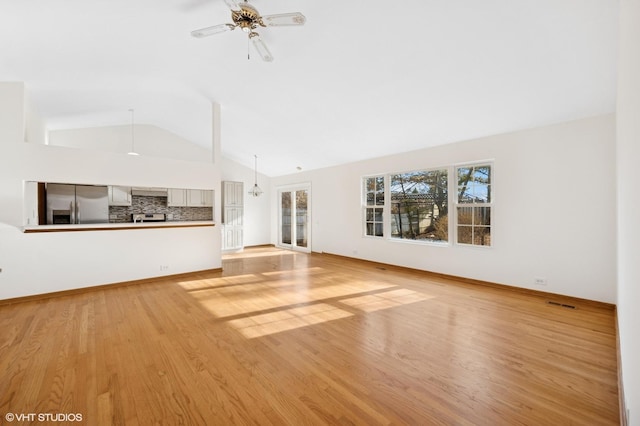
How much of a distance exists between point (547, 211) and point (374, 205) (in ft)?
10.8

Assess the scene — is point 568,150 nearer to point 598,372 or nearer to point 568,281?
point 568,281

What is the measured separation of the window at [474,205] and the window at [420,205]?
0.27 m

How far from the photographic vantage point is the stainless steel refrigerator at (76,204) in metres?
5.82

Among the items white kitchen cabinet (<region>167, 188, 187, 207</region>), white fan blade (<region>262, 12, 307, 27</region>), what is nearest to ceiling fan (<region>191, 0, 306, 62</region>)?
white fan blade (<region>262, 12, 307, 27</region>)

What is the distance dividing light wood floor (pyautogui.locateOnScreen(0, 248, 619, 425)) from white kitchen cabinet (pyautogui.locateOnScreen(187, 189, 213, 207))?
12.8 ft

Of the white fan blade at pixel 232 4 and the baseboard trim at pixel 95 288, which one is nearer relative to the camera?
the white fan blade at pixel 232 4

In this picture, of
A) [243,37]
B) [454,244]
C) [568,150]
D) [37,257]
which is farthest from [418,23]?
[37,257]

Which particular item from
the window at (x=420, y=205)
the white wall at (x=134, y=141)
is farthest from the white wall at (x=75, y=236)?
the window at (x=420, y=205)

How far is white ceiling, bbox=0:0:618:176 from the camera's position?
2.57m

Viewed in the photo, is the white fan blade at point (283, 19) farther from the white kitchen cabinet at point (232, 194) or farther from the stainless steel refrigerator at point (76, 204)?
the white kitchen cabinet at point (232, 194)

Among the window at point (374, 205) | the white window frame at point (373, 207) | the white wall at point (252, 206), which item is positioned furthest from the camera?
the white wall at point (252, 206)

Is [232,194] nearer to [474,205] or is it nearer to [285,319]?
[285,319]

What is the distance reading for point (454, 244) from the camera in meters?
4.96

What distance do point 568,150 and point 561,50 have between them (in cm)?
164
